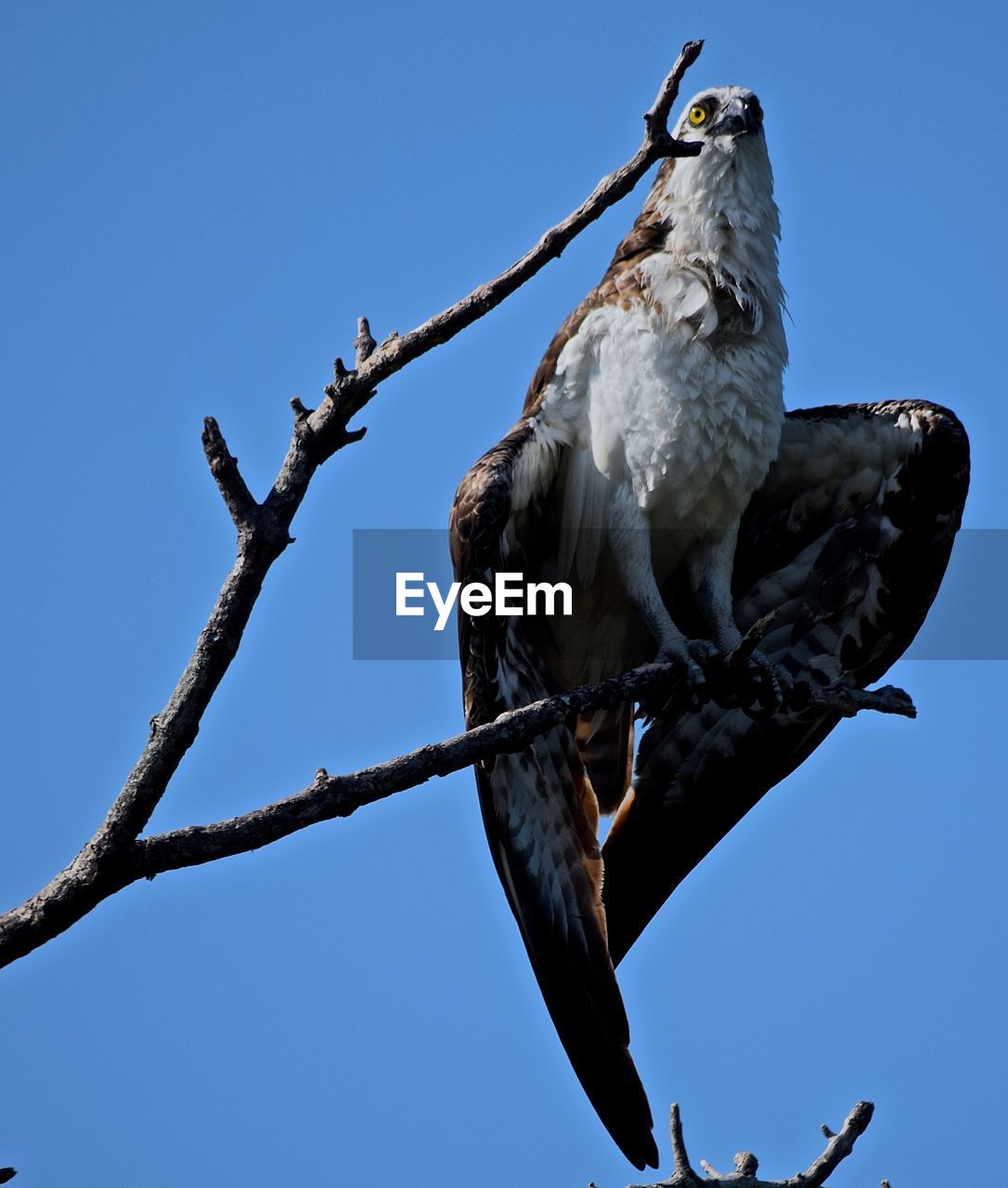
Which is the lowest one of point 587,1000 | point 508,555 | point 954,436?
point 587,1000

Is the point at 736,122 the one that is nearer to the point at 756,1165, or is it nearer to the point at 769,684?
the point at 769,684

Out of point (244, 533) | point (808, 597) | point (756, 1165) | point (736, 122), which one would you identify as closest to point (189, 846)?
point (244, 533)

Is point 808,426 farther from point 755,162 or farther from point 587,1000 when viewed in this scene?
point 587,1000

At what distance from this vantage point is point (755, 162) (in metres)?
7.33

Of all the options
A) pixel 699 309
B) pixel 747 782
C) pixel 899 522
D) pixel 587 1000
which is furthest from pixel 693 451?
pixel 587 1000

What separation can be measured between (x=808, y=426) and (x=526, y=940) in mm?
2719

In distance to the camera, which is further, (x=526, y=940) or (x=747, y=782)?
(x=747, y=782)

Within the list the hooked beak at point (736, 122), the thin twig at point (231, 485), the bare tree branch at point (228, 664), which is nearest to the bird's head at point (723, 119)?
the hooked beak at point (736, 122)

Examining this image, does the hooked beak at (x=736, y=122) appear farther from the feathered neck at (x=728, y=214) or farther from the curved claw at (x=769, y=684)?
the curved claw at (x=769, y=684)

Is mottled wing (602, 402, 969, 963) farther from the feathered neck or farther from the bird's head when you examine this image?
the bird's head

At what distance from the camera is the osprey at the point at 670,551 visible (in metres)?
6.70

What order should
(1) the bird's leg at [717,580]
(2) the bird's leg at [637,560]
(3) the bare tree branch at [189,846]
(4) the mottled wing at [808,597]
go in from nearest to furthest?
(3) the bare tree branch at [189,846] < (2) the bird's leg at [637,560] < (1) the bird's leg at [717,580] < (4) the mottled wing at [808,597]

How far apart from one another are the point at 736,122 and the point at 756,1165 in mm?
4458

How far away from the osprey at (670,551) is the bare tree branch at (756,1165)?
1.91ft
